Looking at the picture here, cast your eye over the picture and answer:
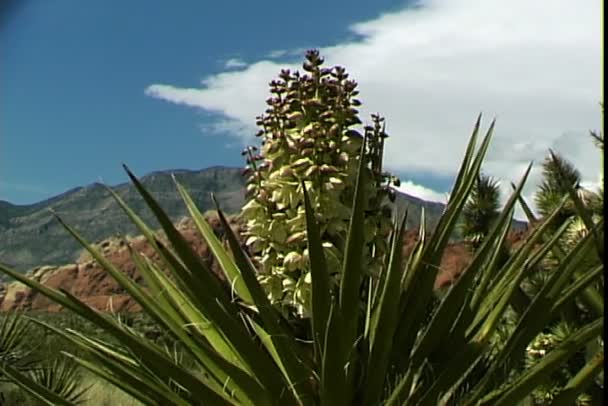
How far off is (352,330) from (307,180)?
1.91 ft

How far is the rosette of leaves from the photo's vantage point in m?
3.36

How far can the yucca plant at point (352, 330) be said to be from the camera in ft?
9.89

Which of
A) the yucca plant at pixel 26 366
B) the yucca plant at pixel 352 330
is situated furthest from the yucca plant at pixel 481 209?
the yucca plant at pixel 352 330

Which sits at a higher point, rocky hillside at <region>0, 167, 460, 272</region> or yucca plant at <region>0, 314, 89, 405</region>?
rocky hillside at <region>0, 167, 460, 272</region>

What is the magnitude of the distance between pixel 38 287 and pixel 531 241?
165 centimetres

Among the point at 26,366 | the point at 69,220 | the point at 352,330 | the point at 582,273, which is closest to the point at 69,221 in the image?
the point at 69,220

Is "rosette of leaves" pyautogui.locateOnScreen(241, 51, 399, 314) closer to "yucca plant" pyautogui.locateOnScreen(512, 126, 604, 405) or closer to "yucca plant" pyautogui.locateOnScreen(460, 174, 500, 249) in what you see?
"yucca plant" pyautogui.locateOnScreen(512, 126, 604, 405)

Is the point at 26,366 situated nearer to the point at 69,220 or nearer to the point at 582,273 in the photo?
the point at 582,273

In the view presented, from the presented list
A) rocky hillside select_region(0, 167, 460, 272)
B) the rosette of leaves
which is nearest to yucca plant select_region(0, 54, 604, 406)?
the rosette of leaves

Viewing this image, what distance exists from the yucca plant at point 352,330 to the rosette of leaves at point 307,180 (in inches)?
3.6

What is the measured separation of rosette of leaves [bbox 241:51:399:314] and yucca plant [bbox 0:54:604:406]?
3.6 inches

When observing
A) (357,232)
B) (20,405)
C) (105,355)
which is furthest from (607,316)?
(20,405)

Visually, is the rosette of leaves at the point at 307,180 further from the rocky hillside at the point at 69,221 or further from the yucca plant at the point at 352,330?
the rocky hillside at the point at 69,221

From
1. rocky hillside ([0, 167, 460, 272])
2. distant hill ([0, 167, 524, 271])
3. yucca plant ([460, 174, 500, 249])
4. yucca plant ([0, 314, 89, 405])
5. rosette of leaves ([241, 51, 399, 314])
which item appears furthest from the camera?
rocky hillside ([0, 167, 460, 272])
